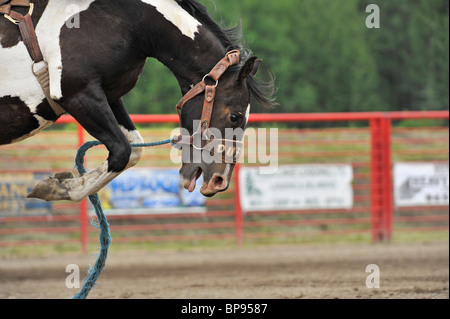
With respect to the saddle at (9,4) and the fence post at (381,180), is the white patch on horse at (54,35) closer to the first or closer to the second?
the saddle at (9,4)

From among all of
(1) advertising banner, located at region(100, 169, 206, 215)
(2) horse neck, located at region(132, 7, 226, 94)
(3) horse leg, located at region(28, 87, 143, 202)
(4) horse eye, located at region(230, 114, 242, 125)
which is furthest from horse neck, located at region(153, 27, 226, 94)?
(1) advertising banner, located at region(100, 169, 206, 215)

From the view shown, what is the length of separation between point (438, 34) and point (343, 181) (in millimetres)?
8730

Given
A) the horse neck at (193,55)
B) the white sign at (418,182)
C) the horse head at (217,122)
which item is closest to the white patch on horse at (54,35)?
the horse neck at (193,55)

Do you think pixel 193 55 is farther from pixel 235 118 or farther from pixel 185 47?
pixel 235 118

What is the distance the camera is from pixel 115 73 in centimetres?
363

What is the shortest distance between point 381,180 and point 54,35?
7.22m

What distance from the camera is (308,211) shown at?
956 cm

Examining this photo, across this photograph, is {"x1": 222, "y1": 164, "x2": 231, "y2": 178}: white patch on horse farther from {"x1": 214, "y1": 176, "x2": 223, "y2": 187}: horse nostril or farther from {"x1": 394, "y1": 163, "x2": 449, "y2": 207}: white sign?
{"x1": 394, "y1": 163, "x2": 449, "y2": 207}: white sign

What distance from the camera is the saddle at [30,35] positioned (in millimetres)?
3498

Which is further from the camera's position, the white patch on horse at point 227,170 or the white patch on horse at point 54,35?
the white patch on horse at point 227,170

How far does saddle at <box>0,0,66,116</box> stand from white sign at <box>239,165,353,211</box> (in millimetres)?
6005

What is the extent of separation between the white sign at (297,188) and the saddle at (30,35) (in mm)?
6005
